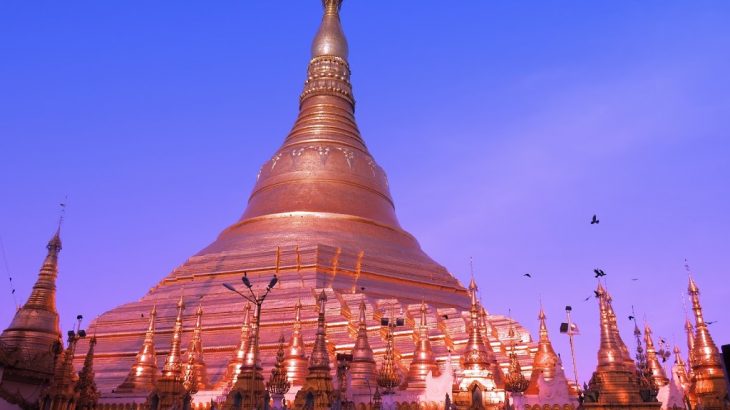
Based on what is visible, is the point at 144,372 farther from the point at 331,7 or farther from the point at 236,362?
the point at 331,7

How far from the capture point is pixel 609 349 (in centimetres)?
1374

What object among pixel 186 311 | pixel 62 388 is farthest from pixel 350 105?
pixel 62 388

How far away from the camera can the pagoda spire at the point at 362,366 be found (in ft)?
61.3

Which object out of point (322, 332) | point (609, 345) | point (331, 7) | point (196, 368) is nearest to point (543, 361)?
point (609, 345)

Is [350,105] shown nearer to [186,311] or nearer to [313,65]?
[313,65]

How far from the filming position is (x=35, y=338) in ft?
70.5

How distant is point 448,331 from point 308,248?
6.78m

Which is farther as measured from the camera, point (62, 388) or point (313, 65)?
point (313, 65)

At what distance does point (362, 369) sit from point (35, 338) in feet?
36.5

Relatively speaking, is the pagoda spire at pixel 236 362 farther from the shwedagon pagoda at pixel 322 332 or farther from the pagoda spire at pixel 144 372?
the pagoda spire at pixel 144 372

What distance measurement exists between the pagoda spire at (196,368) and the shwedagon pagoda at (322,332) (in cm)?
7

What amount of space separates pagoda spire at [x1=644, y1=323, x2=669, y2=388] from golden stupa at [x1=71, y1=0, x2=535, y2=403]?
4.04m

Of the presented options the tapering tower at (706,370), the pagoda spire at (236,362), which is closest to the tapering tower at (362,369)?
the pagoda spire at (236,362)

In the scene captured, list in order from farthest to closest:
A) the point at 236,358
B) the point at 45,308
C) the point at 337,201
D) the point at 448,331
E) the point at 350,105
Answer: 1. the point at 350,105
2. the point at 337,201
3. the point at 448,331
4. the point at 45,308
5. the point at 236,358
